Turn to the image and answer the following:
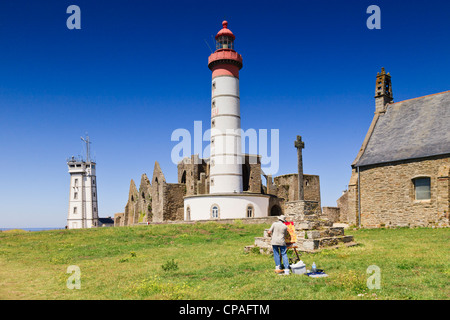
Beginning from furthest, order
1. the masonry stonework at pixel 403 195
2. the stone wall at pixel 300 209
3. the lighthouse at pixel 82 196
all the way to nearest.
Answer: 1. the lighthouse at pixel 82 196
2. the masonry stonework at pixel 403 195
3. the stone wall at pixel 300 209

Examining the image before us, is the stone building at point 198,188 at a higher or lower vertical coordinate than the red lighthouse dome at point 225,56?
lower

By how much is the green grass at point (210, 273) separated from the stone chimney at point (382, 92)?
15.9m

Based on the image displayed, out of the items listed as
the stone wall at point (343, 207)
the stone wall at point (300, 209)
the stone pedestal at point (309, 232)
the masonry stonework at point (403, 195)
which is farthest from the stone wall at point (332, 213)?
the stone wall at point (300, 209)

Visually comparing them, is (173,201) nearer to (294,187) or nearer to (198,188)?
(198,188)

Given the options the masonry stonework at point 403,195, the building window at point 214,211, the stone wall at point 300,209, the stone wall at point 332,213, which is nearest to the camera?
the stone wall at point 300,209

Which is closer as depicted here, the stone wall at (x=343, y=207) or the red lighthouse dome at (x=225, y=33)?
the red lighthouse dome at (x=225, y=33)

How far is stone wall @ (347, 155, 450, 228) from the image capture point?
23.6m

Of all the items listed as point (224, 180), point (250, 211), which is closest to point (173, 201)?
point (224, 180)

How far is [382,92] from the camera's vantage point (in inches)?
1224

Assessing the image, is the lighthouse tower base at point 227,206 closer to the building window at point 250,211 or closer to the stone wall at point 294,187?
the building window at point 250,211

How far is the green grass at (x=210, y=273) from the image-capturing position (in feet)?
27.0

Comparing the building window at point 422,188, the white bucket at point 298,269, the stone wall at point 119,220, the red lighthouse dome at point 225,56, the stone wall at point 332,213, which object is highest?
the red lighthouse dome at point 225,56

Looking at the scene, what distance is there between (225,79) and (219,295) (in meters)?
35.7
